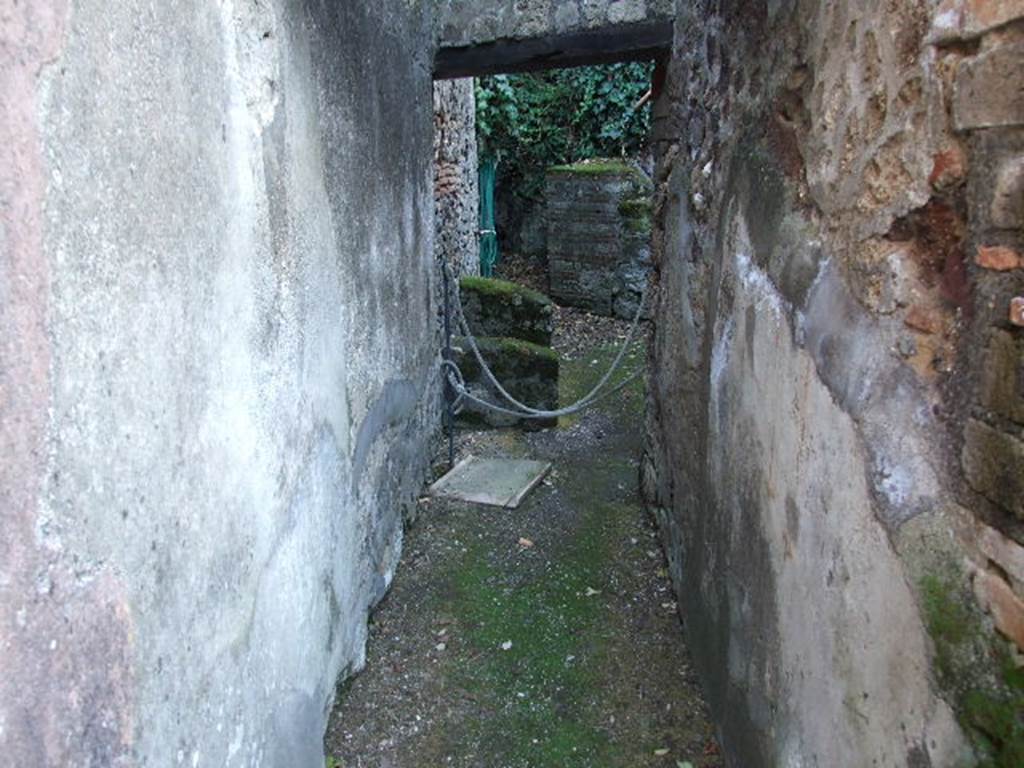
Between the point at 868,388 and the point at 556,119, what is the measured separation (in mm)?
11213

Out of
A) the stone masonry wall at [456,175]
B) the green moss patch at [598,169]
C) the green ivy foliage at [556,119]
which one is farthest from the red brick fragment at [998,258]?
the green ivy foliage at [556,119]

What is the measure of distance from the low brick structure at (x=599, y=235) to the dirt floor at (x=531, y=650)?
484 cm

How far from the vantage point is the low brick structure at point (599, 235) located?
31.3ft

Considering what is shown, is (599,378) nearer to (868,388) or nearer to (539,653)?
(539,653)

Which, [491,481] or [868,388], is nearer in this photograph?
[868,388]

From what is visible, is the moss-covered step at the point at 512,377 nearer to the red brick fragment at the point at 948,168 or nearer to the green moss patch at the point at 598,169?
the green moss patch at the point at 598,169

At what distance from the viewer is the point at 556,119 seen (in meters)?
12.1

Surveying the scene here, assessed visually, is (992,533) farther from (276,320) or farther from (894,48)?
(276,320)

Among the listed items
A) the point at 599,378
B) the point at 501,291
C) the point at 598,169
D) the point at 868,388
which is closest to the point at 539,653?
the point at 868,388

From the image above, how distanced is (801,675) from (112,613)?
60.3 inches

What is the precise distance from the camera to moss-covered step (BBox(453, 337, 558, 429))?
6.13 meters

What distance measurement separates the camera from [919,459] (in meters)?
1.42

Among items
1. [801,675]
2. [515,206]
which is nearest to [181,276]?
[801,675]

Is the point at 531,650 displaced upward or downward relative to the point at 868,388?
downward
